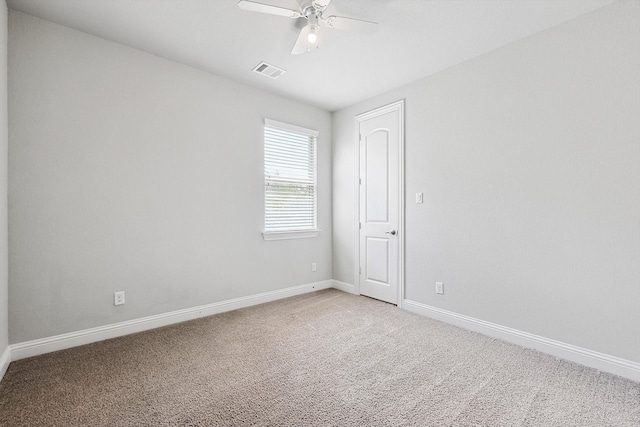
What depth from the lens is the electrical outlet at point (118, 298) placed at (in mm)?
2664

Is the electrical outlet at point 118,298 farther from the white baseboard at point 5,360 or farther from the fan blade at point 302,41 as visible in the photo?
the fan blade at point 302,41

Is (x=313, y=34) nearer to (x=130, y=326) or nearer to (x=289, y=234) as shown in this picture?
(x=289, y=234)

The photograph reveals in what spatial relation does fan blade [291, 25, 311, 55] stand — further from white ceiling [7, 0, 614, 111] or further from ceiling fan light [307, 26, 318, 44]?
white ceiling [7, 0, 614, 111]

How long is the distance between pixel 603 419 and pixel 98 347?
3580 mm

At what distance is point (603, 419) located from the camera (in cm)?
165

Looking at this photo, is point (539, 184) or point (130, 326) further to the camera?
point (130, 326)

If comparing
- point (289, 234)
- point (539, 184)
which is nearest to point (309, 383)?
point (289, 234)

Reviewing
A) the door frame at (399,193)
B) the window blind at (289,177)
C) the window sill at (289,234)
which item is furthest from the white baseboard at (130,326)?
the door frame at (399,193)

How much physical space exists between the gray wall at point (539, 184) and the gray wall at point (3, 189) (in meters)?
3.59

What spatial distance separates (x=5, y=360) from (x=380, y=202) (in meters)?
3.69

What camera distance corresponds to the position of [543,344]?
2.44 meters

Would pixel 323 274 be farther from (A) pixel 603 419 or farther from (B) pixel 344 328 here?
(A) pixel 603 419

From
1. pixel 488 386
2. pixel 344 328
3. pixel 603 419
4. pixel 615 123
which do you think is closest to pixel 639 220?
pixel 615 123

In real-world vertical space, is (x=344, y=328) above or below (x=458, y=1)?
below
